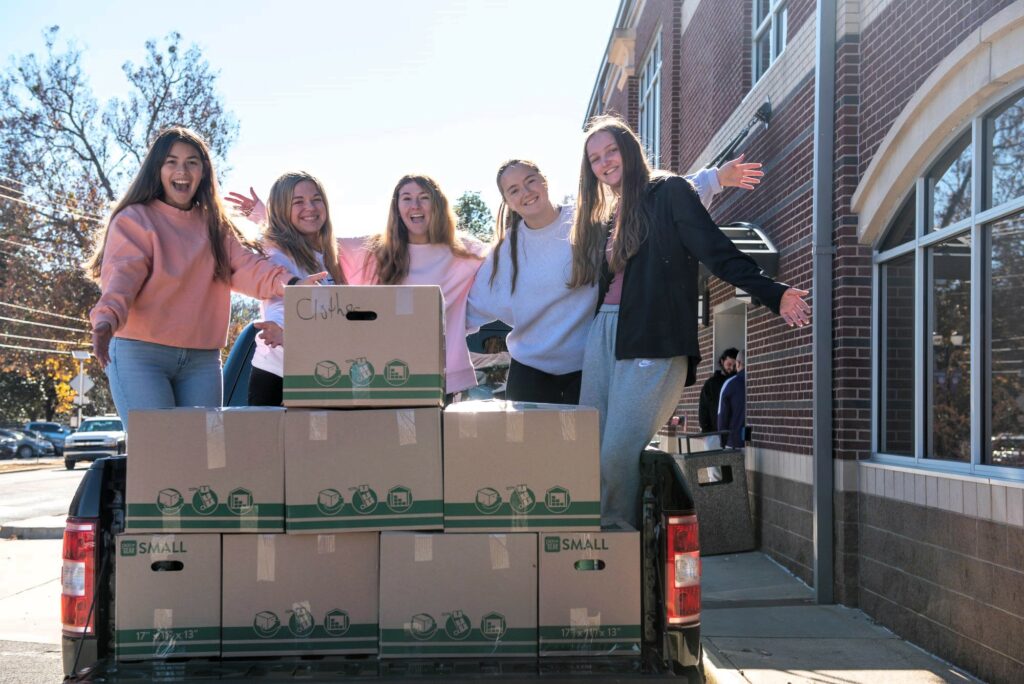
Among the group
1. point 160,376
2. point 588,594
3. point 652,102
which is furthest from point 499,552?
point 652,102

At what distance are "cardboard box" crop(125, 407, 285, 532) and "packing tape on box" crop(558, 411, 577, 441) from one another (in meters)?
0.77

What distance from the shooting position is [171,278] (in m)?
3.74

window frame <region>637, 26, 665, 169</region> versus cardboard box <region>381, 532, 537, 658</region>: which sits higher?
window frame <region>637, 26, 665, 169</region>

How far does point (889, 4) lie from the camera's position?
6.64 metres

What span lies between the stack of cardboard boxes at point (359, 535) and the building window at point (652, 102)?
12451 millimetres

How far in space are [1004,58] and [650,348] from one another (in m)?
2.94

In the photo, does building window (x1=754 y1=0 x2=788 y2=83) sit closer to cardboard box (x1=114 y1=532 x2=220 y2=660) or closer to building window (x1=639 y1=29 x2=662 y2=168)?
building window (x1=639 y1=29 x2=662 y2=168)

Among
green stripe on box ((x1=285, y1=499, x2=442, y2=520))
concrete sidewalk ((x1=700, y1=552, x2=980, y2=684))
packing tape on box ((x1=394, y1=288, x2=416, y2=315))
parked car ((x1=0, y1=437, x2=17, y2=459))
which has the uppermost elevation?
packing tape on box ((x1=394, y1=288, x2=416, y2=315))

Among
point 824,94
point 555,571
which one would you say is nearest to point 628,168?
point 555,571

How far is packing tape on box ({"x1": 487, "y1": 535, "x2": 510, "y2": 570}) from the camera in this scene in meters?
2.84

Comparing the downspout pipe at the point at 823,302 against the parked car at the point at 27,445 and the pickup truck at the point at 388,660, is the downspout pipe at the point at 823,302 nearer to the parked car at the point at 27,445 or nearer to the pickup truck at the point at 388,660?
the pickup truck at the point at 388,660

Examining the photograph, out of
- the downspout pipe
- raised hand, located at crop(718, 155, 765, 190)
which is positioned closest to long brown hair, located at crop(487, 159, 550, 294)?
raised hand, located at crop(718, 155, 765, 190)

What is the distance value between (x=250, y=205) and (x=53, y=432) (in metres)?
48.8

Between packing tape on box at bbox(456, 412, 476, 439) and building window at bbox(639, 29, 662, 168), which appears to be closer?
packing tape on box at bbox(456, 412, 476, 439)
